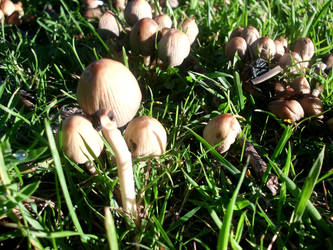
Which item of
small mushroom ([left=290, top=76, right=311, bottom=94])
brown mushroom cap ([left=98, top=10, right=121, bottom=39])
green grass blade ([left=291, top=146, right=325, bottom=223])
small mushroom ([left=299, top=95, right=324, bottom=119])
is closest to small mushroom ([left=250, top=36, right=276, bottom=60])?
small mushroom ([left=290, top=76, right=311, bottom=94])

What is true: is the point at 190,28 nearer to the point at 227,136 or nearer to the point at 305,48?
the point at 305,48

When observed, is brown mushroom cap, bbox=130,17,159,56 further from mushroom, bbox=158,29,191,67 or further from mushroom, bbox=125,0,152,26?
mushroom, bbox=125,0,152,26

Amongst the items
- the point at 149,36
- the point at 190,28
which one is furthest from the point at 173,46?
the point at 190,28

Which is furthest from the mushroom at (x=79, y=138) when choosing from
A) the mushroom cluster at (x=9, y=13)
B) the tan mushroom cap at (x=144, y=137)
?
the mushroom cluster at (x=9, y=13)

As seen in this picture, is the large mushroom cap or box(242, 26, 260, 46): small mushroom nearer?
the large mushroom cap

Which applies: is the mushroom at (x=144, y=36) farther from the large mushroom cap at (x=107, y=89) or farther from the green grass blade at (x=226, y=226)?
the green grass blade at (x=226, y=226)

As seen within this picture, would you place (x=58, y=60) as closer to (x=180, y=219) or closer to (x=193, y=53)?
(x=193, y=53)

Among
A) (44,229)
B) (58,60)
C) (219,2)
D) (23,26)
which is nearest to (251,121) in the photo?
(44,229)
